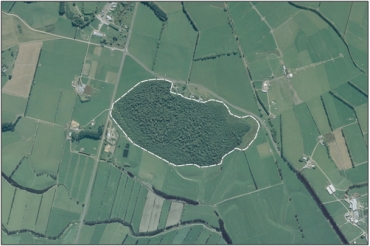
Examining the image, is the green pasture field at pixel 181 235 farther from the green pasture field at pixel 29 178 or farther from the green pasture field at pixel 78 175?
the green pasture field at pixel 29 178

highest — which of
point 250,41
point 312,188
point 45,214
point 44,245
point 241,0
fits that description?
point 241,0

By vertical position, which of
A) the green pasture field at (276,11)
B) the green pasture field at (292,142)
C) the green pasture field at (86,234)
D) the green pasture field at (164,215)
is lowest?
the green pasture field at (86,234)

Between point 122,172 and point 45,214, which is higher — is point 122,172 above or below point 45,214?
above

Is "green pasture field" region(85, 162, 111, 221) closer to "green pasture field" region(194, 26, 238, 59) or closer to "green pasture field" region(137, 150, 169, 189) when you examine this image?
"green pasture field" region(137, 150, 169, 189)

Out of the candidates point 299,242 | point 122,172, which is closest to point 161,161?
point 122,172

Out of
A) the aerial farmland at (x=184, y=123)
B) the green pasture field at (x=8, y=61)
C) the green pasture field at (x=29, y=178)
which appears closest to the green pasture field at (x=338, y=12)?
the aerial farmland at (x=184, y=123)

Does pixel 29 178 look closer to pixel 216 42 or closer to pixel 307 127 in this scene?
pixel 216 42

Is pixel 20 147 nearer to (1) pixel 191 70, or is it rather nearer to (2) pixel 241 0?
(1) pixel 191 70
